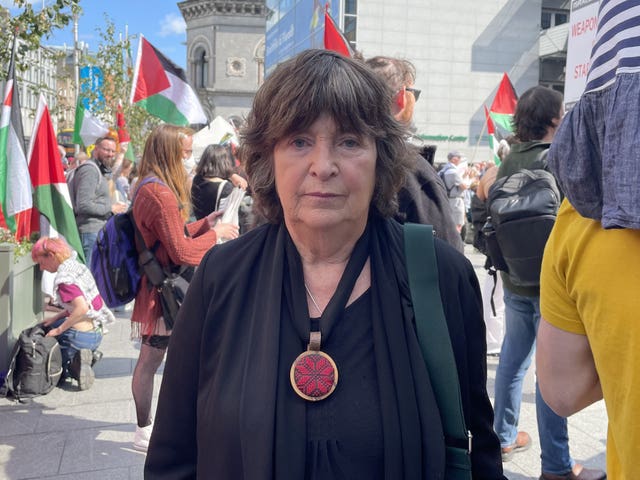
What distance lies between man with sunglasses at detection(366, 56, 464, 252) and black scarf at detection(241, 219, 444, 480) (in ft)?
3.65

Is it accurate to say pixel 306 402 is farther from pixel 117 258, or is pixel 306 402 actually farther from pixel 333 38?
pixel 333 38

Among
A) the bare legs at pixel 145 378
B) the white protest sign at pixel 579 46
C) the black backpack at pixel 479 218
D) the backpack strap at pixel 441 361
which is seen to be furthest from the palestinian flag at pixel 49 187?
the backpack strap at pixel 441 361

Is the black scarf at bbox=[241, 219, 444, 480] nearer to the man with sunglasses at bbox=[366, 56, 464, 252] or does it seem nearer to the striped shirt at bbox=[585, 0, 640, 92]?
the striped shirt at bbox=[585, 0, 640, 92]

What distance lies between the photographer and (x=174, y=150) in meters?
4.45

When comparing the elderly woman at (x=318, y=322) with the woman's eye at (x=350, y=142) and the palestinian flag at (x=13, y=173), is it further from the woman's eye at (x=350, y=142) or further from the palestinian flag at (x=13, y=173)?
the palestinian flag at (x=13, y=173)

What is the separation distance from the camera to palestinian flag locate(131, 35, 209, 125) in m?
→ 8.31

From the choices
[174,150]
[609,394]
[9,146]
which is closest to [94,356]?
[9,146]

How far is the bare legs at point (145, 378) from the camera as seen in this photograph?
4.34 m

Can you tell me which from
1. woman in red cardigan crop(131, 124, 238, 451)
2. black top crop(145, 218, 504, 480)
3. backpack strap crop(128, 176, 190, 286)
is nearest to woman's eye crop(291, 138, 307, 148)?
black top crop(145, 218, 504, 480)

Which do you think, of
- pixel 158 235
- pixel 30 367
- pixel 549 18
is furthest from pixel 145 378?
pixel 549 18

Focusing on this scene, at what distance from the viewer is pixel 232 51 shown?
205ft

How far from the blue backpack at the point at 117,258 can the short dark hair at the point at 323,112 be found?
2.40 metres

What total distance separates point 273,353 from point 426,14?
4180 centimetres

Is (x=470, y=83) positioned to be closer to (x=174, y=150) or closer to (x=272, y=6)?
(x=272, y=6)
